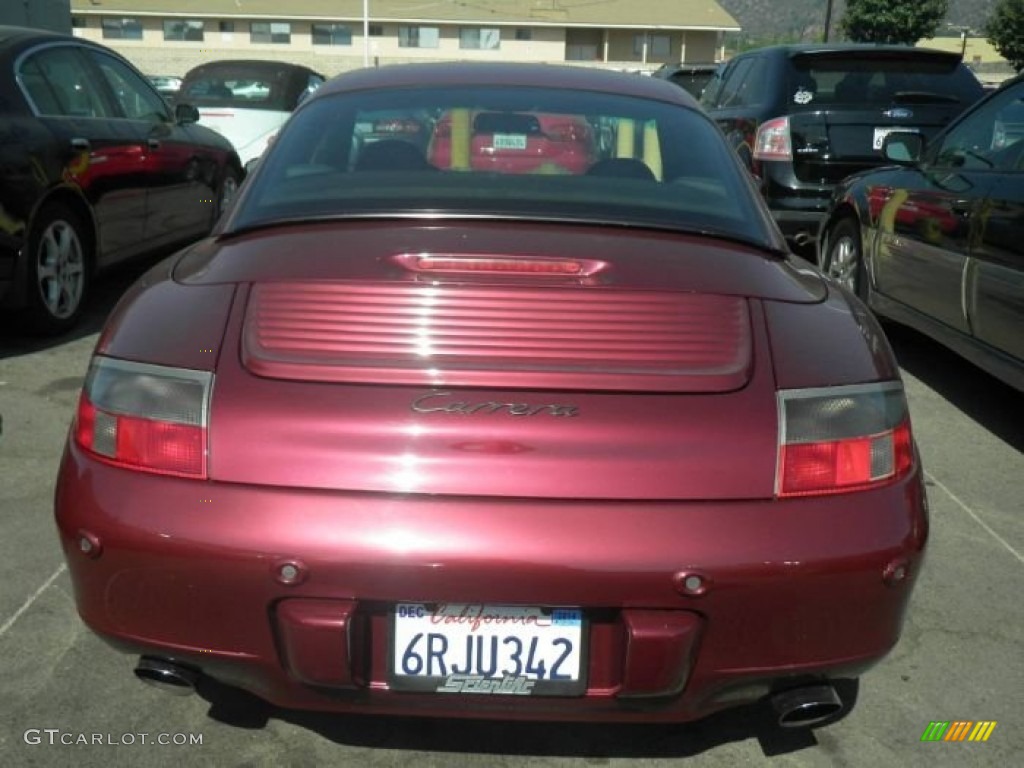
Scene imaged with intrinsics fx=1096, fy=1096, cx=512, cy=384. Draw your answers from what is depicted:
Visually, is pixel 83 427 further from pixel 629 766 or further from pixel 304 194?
pixel 629 766

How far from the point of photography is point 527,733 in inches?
100

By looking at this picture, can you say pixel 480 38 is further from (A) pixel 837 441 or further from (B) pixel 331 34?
(A) pixel 837 441

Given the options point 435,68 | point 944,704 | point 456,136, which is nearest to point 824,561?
point 944,704

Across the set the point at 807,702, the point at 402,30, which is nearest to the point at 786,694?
the point at 807,702

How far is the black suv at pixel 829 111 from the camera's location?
747 cm

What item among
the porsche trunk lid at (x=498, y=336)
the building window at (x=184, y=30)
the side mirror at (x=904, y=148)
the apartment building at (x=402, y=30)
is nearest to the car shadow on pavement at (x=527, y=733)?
the porsche trunk lid at (x=498, y=336)

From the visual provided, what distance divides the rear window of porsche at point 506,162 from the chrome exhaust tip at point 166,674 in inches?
41.6

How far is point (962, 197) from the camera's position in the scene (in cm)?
484

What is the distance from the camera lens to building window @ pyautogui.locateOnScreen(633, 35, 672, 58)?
53219 mm

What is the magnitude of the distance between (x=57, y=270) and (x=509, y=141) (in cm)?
321

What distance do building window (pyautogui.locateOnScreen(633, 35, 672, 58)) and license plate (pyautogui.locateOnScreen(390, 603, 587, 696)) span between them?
177ft

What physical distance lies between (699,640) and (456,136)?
1798 millimetres

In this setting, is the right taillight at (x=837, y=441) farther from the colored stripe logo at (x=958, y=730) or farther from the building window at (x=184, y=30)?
the building window at (x=184, y=30)

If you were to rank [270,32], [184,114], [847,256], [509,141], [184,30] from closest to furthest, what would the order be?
1. [509,141]
2. [847,256]
3. [184,114]
4. [184,30]
5. [270,32]
